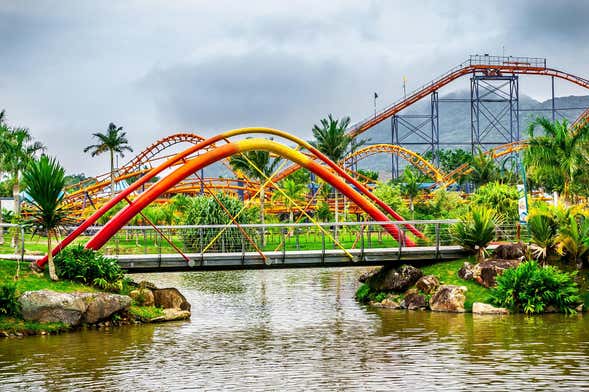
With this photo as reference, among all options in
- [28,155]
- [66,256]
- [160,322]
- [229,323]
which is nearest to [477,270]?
[229,323]

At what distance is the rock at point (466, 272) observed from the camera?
35.5 meters

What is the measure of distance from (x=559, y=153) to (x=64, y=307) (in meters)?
23.8

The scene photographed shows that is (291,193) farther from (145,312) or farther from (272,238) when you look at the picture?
(145,312)

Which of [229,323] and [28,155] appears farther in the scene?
[28,155]

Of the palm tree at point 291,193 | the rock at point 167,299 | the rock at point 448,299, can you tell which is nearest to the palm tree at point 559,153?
the rock at point 448,299

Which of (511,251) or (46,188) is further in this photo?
(511,251)

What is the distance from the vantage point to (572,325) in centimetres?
2981

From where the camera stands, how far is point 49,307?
30.2 m

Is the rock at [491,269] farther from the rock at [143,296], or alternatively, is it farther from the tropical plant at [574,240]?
the rock at [143,296]

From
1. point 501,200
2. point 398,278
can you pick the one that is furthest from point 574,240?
point 501,200

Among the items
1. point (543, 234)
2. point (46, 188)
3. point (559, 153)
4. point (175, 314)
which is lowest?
point (175, 314)

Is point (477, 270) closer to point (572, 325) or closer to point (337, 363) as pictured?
point (572, 325)

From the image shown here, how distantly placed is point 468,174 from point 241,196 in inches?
794

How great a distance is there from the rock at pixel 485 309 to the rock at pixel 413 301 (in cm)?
229
